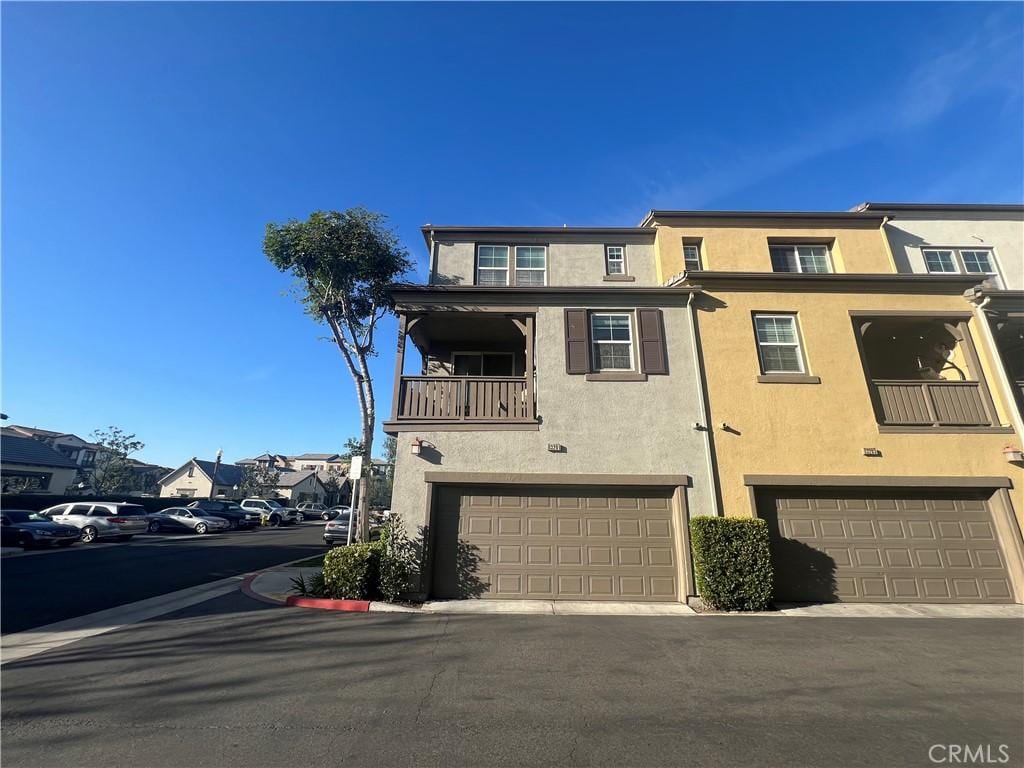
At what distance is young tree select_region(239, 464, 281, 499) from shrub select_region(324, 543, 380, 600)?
57025mm

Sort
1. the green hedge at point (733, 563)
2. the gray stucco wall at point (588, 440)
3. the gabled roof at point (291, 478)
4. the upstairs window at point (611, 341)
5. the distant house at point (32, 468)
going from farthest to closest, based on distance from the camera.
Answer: the gabled roof at point (291, 478) → the distant house at point (32, 468) → the upstairs window at point (611, 341) → the gray stucco wall at point (588, 440) → the green hedge at point (733, 563)

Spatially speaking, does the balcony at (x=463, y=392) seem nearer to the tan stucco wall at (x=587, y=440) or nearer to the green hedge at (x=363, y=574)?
the tan stucco wall at (x=587, y=440)

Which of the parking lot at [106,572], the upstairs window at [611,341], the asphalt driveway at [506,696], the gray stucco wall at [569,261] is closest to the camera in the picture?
the asphalt driveway at [506,696]

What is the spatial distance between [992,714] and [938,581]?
658 cm

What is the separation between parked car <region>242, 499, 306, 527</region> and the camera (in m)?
35.0

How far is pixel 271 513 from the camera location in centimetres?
3534

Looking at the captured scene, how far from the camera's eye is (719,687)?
4.94m

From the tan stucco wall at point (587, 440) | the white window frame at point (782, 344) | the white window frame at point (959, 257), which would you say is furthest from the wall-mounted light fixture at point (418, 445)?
the white window frame at point (959, 257)

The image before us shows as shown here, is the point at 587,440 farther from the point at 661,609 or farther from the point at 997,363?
the point at 997,363

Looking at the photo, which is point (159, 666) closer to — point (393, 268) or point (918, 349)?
point (393, 268)

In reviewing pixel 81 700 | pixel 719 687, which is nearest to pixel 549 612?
pixel 719 687

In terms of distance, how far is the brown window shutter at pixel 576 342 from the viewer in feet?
35.0

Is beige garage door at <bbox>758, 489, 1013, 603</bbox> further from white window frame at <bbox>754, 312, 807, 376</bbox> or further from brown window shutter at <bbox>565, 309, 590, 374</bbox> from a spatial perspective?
brown window shutter at <bbox>565, 309, 590, 374</bbox>

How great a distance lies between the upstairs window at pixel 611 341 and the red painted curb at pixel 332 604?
24.1 feet
